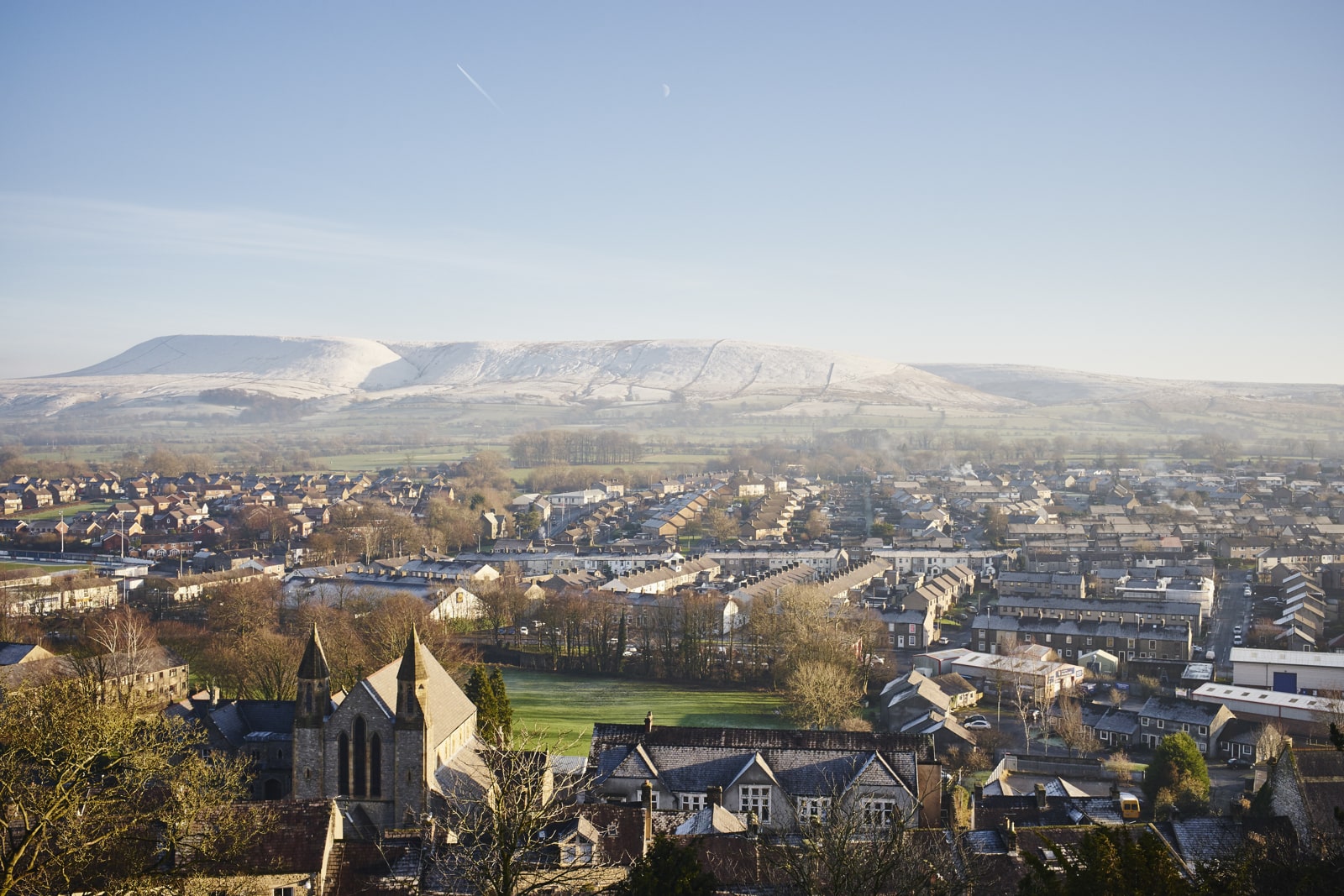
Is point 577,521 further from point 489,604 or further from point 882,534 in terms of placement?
point 489,604

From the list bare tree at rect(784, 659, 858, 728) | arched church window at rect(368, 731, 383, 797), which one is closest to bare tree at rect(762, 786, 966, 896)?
arched church window at rect(368, 731, 383, 797)

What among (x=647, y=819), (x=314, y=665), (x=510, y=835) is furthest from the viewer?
(x=314, y=665)

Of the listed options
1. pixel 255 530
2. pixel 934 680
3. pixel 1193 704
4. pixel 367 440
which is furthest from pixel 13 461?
pixel 1193 704

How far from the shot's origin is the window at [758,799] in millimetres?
18625

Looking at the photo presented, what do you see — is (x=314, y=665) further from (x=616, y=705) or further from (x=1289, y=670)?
(x=1289, y=670)

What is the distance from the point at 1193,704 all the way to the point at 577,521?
4549cm

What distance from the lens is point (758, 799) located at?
1873 cm

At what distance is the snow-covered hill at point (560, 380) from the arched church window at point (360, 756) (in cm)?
13177

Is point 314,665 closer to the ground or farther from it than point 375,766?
farther from it

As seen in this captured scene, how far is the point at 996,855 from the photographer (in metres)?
14.9

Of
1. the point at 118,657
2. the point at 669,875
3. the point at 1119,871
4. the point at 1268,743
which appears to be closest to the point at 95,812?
the point at 669,875

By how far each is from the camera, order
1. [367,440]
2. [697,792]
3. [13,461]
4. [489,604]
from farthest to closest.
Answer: [367,440], [13,461], [489,604], [697,792]

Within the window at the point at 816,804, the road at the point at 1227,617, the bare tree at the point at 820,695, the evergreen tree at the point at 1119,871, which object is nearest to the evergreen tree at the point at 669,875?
the evergreen tree at the point at 1119,871

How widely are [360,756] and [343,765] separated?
0.95ft
